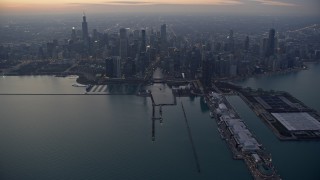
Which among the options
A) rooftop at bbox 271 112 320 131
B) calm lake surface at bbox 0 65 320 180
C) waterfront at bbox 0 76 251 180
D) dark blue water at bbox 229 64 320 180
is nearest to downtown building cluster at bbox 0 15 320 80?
dark blue water at bbox 229 64 320 180

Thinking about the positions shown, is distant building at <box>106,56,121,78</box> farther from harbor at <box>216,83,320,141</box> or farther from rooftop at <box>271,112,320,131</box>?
rooftop at <box>271,112,320,131</box>

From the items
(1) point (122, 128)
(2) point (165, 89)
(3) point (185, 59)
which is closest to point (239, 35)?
(3) point (185, 59)

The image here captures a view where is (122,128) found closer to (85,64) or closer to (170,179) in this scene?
(170,179)

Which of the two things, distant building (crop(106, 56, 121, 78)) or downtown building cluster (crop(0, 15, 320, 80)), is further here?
downtown building cluster (crop(0, 15, 320, 80))

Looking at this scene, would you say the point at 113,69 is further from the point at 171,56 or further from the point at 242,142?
the point at 242,142

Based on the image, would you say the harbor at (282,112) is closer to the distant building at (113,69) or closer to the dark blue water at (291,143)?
the dark blue water at (291,143)

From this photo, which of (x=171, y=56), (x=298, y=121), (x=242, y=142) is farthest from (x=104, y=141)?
(x=171, y=56)
